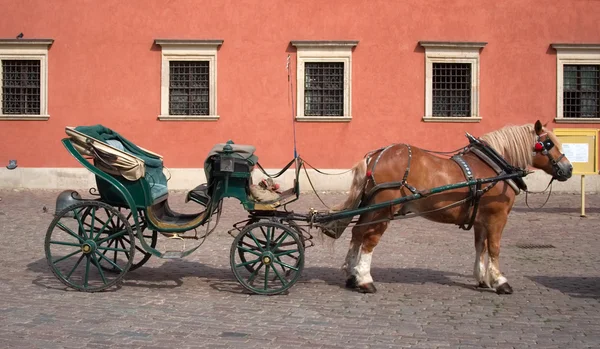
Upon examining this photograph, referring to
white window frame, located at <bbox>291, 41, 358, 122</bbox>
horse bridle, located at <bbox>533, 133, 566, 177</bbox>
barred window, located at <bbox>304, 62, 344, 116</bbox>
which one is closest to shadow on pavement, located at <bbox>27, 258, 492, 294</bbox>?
horse bridle, located at <bbox>533, 133, 566, 177</bbox>

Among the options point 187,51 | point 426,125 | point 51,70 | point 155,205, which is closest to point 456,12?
point 426,125

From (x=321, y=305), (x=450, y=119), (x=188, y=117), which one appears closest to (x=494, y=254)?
(x=321, y=305)

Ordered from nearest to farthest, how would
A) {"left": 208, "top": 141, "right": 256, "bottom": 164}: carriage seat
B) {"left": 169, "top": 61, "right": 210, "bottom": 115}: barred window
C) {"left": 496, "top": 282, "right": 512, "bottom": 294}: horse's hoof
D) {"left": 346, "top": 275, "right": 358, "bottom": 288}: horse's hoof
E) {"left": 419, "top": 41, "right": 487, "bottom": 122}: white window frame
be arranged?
{"left": 208, "top": 141, "right": 256, "bottom": 164}: carriage seat < {"left": 496, "top": 282, "right": 512, "bottom": 294}: horse's hoof < {"left": 346, "top": 275, "right": 358, "bottom": 288}: horse's hoof < {"left": 419, "top": 41, "right": 487, "bottom": 122}: white window frame < {"left": 169, "top": 61, "right": 210, "bottom": 115}: barred window

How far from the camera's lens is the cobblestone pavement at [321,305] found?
18.1 ft

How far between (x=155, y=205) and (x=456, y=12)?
12.5 m

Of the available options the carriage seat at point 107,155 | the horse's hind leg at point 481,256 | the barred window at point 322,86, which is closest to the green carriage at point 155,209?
the carriage seat at point 107,155

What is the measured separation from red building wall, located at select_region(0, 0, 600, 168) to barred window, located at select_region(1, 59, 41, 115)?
380 millimetres

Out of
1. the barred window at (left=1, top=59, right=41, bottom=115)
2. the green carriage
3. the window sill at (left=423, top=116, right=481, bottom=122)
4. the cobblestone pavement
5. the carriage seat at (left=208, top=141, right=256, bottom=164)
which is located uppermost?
the barred window at (left=1, top=59, right=41, bottom=115)

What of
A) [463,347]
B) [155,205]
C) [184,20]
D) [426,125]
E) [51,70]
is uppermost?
[184,20]

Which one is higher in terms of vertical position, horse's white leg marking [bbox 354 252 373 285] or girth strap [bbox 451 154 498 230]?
girth strap [bbox 451 154 498 230]

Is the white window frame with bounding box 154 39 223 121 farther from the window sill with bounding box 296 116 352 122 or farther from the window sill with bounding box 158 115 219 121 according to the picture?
the window sill with bounding box 296 116 352 122

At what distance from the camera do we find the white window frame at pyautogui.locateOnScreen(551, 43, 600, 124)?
710 inches

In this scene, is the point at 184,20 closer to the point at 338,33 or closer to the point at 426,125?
the point at 338,33

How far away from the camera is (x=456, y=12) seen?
59.2 ft
